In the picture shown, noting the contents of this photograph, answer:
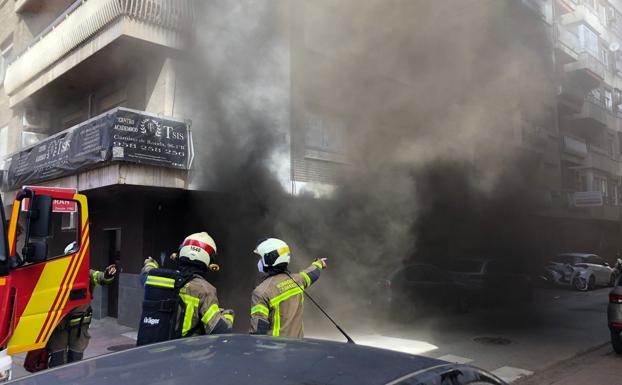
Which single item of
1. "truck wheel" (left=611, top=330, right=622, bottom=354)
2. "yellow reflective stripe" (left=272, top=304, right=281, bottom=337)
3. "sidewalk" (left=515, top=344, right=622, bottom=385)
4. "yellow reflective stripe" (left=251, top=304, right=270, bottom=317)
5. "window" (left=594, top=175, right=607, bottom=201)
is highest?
"window" (left=594, top=175, right=607, bottom=201)

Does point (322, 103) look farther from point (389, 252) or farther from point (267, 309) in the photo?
point (267, 309)

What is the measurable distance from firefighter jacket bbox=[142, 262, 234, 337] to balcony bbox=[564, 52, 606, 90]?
10994 millimetres

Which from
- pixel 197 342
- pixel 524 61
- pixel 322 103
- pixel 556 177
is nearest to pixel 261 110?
pixel 322 103

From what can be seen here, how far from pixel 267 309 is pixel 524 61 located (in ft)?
23.8

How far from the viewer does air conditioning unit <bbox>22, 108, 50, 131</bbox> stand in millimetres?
10953

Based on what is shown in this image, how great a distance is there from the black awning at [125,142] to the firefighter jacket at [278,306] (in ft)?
15.1

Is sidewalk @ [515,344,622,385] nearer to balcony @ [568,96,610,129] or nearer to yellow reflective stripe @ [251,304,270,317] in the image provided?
yellow reflective stripe @ [251,304,270,317]

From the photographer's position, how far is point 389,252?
826 centimetres

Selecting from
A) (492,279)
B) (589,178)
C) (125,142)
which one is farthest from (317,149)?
(589,178)

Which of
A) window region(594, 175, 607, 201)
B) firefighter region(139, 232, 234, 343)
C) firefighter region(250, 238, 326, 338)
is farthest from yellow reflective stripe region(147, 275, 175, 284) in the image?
window region(594, 175, 607, 201)

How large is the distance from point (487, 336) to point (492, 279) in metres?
3.50

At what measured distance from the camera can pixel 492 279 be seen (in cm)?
1019

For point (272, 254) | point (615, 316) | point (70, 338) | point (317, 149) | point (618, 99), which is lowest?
point (615, 316)

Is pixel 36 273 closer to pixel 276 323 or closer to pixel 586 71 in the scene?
pixel 276 323
